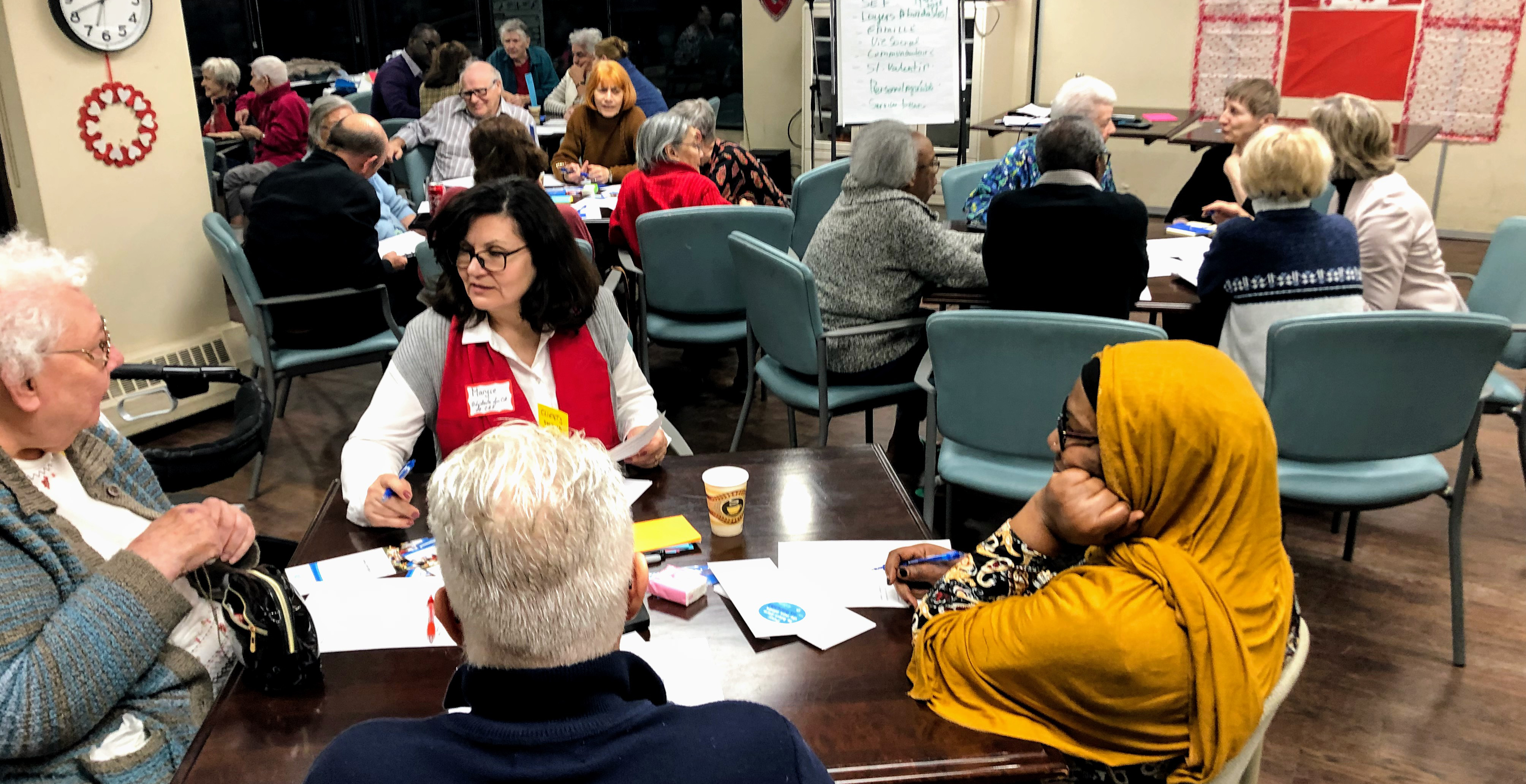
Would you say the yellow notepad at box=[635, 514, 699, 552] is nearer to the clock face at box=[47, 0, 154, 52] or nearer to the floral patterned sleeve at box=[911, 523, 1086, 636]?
the floral patterned sleeve at box=[911, 523, 1086, 636]

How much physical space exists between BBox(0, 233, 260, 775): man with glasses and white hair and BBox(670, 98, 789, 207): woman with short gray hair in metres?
3.33

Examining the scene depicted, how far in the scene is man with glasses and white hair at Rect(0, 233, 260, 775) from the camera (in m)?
1.44

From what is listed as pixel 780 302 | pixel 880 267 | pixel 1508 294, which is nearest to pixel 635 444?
pixel 780 302

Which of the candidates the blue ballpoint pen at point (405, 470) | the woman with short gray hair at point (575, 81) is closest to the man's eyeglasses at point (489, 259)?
the blue ballpoint pen at point (405, 470)

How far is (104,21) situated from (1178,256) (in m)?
4.02

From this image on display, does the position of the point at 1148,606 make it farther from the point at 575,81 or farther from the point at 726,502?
the point at 575,81

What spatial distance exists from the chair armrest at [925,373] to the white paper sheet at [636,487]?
3.82 ft

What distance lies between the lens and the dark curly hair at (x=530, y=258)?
2.37 meters

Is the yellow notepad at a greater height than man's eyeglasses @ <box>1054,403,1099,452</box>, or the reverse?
man's eyeglasses @ <box>1054,403,1099,452</box>

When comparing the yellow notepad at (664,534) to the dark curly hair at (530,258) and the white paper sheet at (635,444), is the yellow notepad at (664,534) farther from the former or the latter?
the dark curly hair at (530,258)

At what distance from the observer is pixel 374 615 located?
1.73 m

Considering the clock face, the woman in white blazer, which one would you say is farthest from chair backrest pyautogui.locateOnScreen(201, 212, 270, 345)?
the woman in white blazer

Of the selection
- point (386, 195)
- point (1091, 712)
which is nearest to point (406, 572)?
point (1091, 712)

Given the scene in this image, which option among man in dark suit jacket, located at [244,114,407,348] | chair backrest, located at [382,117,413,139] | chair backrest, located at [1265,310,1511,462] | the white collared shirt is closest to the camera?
the white collared shirt
